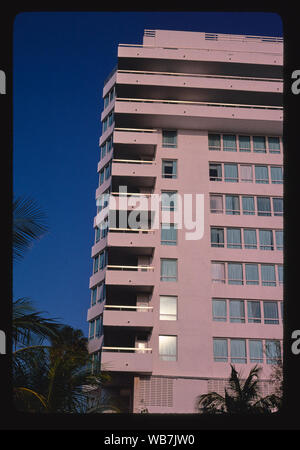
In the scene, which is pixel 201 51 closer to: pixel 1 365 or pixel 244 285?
pixel 244 285

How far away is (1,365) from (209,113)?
30.5 meters

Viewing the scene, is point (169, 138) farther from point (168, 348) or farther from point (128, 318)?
point (168, 348)

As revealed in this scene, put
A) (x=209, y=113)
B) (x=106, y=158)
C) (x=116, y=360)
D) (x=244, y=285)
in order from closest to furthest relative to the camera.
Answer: (x=116, y=360) < (x=244, y=285) < (x=209, y=113) < (x=106, y=158)

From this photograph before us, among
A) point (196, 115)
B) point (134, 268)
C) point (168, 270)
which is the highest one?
point (196, 115)

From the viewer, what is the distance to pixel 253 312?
2894 cm

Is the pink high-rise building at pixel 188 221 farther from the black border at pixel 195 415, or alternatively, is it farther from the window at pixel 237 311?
the black border at pixel 195 415

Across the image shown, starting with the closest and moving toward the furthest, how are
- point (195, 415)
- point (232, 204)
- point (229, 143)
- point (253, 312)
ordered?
point (195, 415)
point (253, 312)
point (232, 204)
point (229, 143)

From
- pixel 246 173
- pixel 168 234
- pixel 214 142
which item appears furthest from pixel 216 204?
pixel 214 142

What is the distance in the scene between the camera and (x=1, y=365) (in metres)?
2.19

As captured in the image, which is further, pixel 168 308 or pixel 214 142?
pixel 214 142

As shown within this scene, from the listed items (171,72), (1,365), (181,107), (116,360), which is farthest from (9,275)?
(171,72)

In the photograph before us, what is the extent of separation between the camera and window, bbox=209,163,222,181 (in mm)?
31750

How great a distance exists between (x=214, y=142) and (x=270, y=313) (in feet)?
32.4

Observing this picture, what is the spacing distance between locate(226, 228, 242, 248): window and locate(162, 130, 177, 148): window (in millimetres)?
5758
